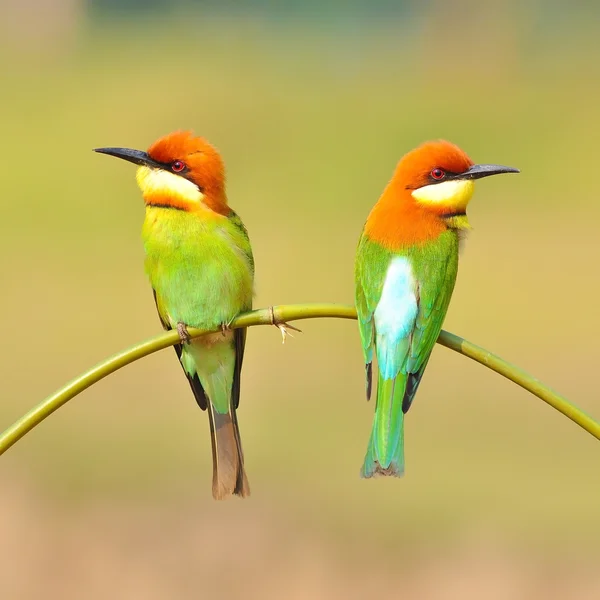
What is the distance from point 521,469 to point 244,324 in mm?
4004

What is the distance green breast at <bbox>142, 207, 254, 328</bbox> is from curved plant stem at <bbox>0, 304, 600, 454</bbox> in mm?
793

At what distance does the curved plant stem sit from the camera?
4.98 ft

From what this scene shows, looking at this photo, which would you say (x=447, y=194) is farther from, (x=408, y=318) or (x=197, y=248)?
(x=197, y=248)

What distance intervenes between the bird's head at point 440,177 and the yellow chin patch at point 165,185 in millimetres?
462

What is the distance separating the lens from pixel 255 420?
249 inches

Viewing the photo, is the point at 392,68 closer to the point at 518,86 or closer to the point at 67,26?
the point at 518,86

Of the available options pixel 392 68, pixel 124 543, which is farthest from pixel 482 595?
pixel 392 68

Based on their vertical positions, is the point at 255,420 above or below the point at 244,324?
below

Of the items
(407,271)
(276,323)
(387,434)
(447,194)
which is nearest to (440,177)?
(447,194)

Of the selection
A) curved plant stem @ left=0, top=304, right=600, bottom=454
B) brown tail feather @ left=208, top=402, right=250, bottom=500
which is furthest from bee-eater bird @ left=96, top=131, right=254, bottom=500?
curved plant stem @ left=0, top=304, right=600, bottom=454

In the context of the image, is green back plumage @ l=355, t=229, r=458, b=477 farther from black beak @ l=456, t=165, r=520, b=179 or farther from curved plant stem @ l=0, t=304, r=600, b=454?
curved plant stem @ l=0, t=304, r=600, b=454

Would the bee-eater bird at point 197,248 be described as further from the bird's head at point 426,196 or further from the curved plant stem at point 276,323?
the curved plant stem at point 276,323

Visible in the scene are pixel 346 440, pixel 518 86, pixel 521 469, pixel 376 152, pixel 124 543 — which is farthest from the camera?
pixel 518 86

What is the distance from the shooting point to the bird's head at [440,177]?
7.27 ft
